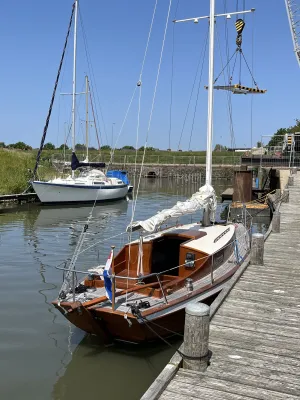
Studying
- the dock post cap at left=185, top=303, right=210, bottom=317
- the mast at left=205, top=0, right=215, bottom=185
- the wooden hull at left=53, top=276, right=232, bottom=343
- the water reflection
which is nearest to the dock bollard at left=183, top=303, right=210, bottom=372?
the dock post cap at left=185, top=303, right=210, bottom=317

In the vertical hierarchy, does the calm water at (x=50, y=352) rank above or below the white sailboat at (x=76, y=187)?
below

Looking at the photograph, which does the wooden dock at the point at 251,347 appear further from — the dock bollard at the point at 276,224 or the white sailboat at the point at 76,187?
the white sailboat at the point at 76,187

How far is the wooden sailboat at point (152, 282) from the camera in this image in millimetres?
7750

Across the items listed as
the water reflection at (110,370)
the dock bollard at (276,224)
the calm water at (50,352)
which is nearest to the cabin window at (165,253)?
the water reflection at (110,370)

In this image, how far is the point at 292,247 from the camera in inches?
474

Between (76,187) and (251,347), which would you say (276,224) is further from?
(76,187)

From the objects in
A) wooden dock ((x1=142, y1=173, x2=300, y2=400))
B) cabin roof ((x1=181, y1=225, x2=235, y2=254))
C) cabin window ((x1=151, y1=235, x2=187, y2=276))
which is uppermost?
cabin roof ((x1=181, y1=225, x2=235, y2=254))

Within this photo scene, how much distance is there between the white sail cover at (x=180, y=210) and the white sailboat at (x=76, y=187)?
57.4 feet

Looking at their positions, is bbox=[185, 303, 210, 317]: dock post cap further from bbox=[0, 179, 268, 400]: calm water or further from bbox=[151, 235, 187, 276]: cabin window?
bbox=[151, 235, 187, 276]: cabin window

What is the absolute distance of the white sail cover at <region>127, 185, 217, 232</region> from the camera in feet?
30.5

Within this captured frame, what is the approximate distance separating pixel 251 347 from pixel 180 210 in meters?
5.05

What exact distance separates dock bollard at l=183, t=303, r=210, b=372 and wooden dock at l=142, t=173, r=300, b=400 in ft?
0.35

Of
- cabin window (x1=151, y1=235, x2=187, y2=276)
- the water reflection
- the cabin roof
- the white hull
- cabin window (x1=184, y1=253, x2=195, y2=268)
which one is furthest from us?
the white hull

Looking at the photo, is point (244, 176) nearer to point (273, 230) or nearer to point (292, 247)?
point (273, 230)
